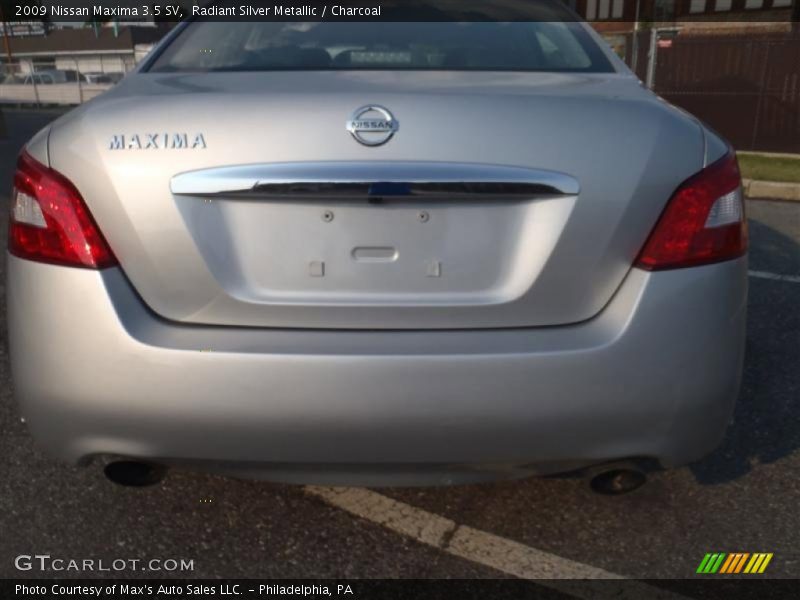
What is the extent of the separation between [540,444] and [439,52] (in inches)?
51.6

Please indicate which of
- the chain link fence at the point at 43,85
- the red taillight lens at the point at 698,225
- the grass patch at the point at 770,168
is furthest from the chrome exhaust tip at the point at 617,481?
the chain link fence at the point at 43,85

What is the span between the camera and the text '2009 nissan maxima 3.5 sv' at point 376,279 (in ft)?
5.56

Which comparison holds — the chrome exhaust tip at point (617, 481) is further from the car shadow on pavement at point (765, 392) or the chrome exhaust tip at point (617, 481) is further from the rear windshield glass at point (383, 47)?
the rear windshield glass at point (383, 47)

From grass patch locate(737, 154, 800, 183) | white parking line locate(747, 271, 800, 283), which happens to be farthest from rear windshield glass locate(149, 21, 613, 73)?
grass patch locate(737, 154, 800, 183)

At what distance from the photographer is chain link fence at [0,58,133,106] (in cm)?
3206

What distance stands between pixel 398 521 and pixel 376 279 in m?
0.93

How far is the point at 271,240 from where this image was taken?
1724mm

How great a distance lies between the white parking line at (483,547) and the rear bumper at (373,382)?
457mm

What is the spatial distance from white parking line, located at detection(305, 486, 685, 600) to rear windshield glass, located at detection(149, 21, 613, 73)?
1.32m

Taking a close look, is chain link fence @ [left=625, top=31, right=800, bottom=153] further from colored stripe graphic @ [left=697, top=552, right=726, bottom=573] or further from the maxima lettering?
the maxima lettering

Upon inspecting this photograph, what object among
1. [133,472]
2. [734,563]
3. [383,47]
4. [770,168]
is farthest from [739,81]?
[133,472]

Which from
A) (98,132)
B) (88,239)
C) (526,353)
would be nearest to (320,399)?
(526,353)

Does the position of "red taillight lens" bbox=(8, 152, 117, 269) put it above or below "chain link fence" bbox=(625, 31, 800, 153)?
above

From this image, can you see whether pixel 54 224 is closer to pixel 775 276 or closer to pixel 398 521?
pixel 398 521
